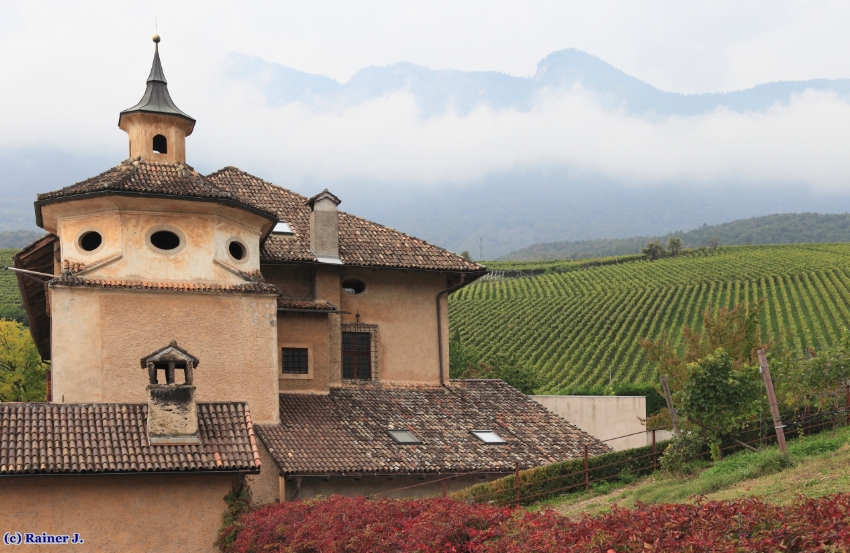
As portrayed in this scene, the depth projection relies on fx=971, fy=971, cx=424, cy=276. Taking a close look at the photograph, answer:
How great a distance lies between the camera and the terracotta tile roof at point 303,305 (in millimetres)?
25812

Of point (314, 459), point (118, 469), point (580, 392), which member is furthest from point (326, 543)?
point (580, 392)

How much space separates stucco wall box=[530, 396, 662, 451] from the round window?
15385 millimetres

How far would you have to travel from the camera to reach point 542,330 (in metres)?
72.9

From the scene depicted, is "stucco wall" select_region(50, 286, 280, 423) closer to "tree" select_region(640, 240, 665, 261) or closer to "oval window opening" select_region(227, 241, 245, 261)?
"oval window opening" select_region(227, 241, 245, 261)

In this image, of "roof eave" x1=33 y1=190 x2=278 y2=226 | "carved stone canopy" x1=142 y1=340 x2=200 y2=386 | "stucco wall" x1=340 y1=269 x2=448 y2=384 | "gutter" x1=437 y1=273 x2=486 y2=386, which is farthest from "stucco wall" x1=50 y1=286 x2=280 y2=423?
"gutter" x1=437 y1=273 x2=486 y2=386

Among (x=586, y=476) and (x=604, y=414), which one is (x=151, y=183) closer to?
(x=586, y=476)

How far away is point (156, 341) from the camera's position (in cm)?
2233

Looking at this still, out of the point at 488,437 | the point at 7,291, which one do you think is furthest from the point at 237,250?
the point at 7,291

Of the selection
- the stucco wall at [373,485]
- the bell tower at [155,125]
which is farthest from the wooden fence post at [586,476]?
the bell tower at [155,125]

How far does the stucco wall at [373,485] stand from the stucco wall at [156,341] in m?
2.17

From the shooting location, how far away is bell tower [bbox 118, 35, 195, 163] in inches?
1003

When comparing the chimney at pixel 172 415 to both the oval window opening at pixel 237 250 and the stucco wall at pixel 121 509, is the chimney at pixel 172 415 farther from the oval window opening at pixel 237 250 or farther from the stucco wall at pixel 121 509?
the oval window opening at pixel 237 250

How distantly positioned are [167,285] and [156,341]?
133 centimetres

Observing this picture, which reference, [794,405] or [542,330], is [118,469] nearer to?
[794,405]
